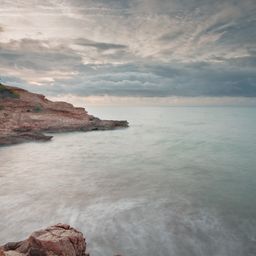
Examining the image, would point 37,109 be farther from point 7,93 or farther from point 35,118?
point 7,93

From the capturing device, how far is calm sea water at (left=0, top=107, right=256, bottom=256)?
12.3 m

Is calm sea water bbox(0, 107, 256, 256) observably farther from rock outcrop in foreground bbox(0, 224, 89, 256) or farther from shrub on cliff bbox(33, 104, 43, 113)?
shrub on cliff bbox(33, 104, 43, 113)

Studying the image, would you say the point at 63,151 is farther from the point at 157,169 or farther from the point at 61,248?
the point at 61,248

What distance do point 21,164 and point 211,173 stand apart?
58.6ft

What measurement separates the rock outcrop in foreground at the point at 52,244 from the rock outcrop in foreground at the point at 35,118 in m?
31.0

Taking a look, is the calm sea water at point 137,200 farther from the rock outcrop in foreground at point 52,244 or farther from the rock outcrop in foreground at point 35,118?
the rock outcrop in foreground at point 35,118

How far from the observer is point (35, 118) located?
5169cm

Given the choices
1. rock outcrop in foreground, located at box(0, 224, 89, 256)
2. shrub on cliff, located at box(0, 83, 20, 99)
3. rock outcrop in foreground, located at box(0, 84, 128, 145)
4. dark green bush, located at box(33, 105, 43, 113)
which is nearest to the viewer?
rock outcrop in foreground, located at box(0, 224, 89, 256)

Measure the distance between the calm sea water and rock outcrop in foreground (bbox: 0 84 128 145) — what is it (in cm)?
805

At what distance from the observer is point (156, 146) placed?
4272cm

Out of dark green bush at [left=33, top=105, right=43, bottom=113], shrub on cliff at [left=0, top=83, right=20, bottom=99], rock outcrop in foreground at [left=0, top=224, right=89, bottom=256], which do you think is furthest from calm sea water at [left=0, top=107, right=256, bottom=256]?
shrub on cliff at [left=0, top=83, right=20, bottom=99]

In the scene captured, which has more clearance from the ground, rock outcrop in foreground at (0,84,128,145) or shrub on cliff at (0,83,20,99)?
shrub on cliff at (0,83,20,99)

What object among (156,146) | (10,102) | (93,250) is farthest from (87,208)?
(10,102)

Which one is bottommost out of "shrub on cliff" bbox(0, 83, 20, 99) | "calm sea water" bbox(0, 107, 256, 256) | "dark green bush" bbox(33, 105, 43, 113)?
"calm sea water" bbox(0, 107, 256, 256)
